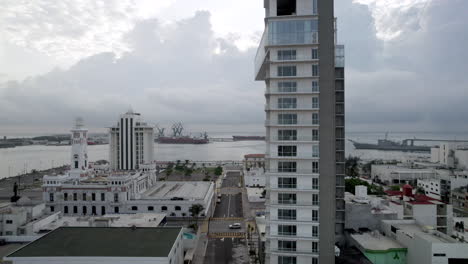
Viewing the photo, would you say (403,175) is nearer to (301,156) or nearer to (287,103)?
(301,156)

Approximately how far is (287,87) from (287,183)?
2049 millimetres

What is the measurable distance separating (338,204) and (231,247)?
4.44 metres

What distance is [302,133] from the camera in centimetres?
618

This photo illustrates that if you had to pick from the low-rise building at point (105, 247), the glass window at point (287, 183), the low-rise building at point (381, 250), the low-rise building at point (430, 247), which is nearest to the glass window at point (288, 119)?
the glass window at point (287, 183)

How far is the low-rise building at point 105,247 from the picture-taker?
21.2 feet

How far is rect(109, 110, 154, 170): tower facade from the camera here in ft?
74.4

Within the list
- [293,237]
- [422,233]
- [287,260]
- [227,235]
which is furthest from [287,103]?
[227,235]

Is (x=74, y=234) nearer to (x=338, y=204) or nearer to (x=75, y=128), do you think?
(x=338, y=204)

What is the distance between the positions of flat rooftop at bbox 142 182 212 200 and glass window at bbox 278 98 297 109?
947 centimetres

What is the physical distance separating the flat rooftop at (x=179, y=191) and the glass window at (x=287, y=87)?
9.64 m

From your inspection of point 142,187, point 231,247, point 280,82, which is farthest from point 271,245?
point 142,187

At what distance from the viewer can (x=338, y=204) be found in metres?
7.25

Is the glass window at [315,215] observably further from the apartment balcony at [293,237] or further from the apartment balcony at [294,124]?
the apartment balcony at [294,124]

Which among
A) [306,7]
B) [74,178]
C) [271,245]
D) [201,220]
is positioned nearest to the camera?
[306,7]
